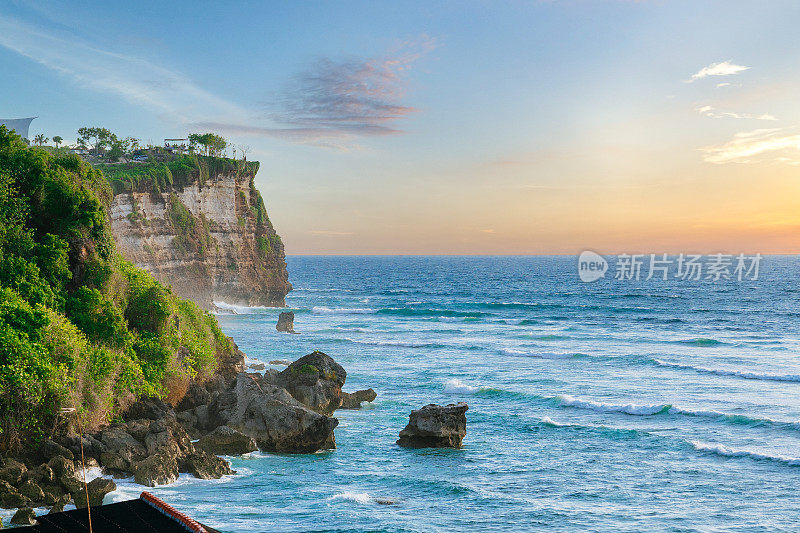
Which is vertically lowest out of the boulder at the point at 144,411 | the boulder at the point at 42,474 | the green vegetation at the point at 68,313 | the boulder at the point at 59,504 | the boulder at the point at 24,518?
the boulder at the point at 59,504

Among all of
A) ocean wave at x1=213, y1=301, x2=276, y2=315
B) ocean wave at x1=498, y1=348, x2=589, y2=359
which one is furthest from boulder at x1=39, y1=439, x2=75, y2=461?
ocean wave at x1=213, y1=301, x2=276, y2=315

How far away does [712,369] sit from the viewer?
46.6m

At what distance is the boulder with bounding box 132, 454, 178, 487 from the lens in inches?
841

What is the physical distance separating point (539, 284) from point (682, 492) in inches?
4565

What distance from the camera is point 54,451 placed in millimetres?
21141

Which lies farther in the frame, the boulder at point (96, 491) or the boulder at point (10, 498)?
the boulder at point (96, 491)

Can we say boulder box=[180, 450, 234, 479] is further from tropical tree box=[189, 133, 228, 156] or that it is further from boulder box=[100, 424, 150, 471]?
tropical tree box=[189, 133, 228, 156]

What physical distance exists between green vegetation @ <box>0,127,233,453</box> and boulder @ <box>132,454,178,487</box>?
128 inches

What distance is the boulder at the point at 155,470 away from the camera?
21.4m

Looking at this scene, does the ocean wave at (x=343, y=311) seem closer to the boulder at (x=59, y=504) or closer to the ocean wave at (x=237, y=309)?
the ocean wave at (x=237, y=309)

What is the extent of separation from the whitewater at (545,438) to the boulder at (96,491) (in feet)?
2.54

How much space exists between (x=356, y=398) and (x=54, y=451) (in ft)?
56.4

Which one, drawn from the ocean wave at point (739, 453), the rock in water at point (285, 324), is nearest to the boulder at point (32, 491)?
the ocean wave at point (739, 453)

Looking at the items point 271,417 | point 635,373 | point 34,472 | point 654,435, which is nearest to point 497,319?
point 635,373
